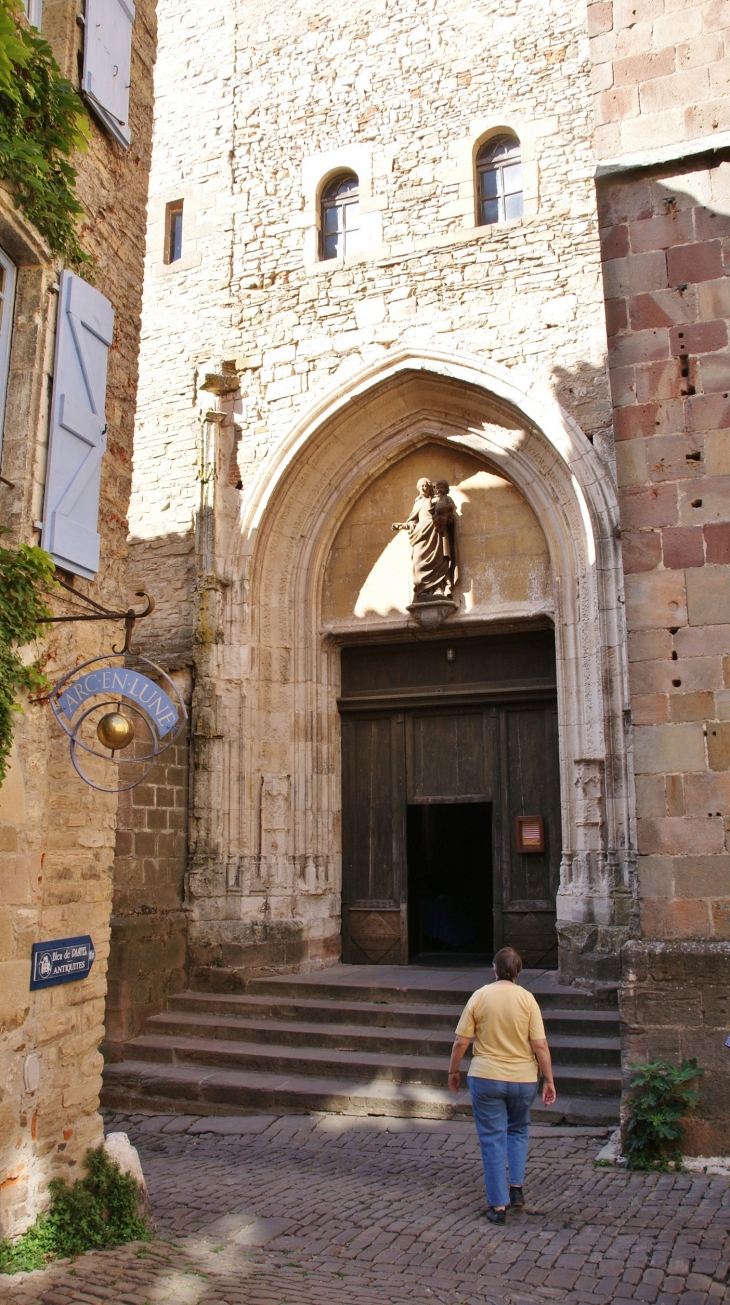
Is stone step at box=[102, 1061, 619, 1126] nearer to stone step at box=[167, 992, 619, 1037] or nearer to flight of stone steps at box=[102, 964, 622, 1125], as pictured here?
flight of stone steps at box=[102, 964, 622, 1125]

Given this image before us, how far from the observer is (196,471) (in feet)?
35.3

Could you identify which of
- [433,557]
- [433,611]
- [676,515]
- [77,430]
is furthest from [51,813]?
[433,557]

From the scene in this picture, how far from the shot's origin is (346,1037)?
7809 mm

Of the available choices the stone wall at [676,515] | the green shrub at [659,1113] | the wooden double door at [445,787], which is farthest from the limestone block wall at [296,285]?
the green shrub at [659,1113]

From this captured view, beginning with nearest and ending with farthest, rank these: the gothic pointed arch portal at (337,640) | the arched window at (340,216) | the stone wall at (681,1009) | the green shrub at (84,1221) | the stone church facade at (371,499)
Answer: the green shrub at (84,1221) < the stone wall at (681,1009) < the gothic pointed arch portal at (337,640) < the stone church facade at (371,499) < the arched window at (340,216)

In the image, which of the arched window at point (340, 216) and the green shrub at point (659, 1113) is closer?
the green shrub at point (659, 1113)

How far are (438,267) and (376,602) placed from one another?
3.31 meters

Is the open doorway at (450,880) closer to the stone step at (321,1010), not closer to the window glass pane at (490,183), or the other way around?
the stone step at (321,1010)

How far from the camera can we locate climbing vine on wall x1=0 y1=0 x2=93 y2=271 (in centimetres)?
491

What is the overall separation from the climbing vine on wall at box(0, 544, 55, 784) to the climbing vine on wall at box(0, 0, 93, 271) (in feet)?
5.68

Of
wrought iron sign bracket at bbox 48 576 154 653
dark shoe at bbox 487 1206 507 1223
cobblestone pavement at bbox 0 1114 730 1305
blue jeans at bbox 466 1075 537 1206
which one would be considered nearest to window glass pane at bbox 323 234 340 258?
wrought iron sign bracket at bbox 48 576 154 653

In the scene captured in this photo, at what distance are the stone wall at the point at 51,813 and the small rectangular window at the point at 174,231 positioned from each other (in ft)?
19.7

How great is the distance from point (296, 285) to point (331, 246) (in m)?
0.64

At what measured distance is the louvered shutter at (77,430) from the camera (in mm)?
5160
